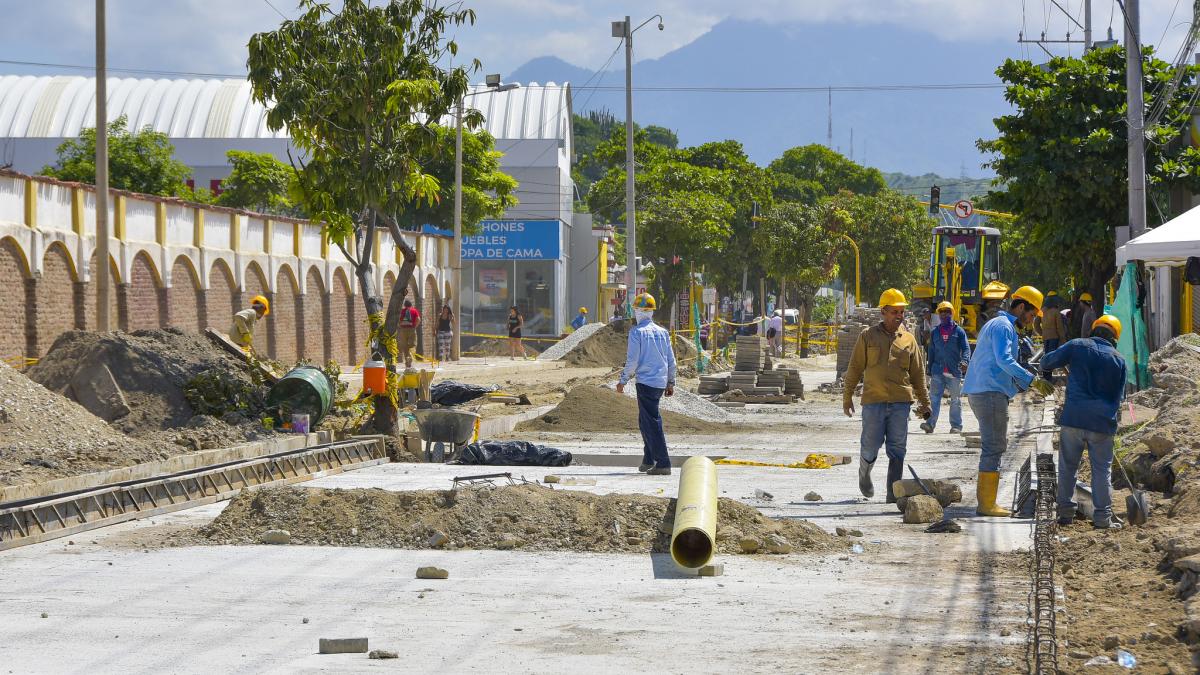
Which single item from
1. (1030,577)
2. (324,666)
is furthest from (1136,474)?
(324,666)

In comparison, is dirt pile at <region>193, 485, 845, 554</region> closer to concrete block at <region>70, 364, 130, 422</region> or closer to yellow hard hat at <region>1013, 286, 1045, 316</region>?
yellow hard hat at <region>1013, 286, 1045, 316</region>

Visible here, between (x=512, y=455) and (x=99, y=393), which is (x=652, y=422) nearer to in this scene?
(x=512, y=455)

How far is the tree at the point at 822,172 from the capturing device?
10806 cm

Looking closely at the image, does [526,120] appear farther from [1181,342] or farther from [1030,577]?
[1030,577]

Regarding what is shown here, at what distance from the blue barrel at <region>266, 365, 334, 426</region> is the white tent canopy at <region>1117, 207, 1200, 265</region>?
438 inches

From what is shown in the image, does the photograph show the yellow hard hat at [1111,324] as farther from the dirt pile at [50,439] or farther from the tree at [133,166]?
the tree at [133,166]

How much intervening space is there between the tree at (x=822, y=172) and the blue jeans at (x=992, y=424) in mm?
96332

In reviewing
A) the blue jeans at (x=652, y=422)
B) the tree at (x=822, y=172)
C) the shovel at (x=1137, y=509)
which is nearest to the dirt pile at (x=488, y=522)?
the shovel at (x=1137, y=509)

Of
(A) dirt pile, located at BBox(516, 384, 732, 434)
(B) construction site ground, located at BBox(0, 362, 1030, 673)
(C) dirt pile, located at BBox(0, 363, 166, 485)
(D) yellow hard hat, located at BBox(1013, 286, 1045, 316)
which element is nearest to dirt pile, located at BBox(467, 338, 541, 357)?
(A) dirt pile, located at BBox(516, 384, 732, 434)

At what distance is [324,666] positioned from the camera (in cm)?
660

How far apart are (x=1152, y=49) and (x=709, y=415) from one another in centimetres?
1430

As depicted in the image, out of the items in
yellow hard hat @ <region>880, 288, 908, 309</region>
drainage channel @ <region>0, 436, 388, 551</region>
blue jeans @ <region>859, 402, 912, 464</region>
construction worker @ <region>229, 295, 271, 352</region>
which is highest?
yellow hard hat @ <region>880, 288, 908, 309</region>

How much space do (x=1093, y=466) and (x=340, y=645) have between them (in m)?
6.32

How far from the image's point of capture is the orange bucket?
17.4 metres
